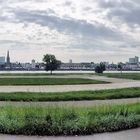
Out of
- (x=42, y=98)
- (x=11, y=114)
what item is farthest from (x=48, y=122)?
(x=42, y=98)

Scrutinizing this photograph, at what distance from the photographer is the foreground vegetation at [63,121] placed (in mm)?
10788

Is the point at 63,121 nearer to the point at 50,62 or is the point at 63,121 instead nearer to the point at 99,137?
the point at 99,137

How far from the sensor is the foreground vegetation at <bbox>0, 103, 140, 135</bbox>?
10.8 m

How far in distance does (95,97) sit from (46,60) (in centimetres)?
6846

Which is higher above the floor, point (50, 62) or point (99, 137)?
point (50, 62)

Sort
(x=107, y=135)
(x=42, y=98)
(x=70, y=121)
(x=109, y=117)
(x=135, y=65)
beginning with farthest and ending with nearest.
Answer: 1. (x=135, y=65)
2. (x=42, y=98)
3. (x=109, y=117)
4. (x=70, y=121)
5. (x=107, y=135)

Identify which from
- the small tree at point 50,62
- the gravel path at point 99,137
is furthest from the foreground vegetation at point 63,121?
the small tree at point 50,62

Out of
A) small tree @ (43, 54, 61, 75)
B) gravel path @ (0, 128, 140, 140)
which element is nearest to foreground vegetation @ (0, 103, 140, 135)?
gravel path @ (0, 128, 140, 140)

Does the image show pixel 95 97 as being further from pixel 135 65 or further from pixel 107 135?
pixel 135 65

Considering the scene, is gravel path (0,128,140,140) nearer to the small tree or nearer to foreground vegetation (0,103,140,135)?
foreground vegetation (0,103,140,135)

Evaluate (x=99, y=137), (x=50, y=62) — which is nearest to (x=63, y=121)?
(x=99, y=137)

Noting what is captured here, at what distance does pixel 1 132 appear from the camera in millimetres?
10789

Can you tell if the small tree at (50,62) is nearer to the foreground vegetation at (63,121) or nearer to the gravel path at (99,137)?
the foreground vegetation at (63,121)

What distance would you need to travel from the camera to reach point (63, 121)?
448 inches
